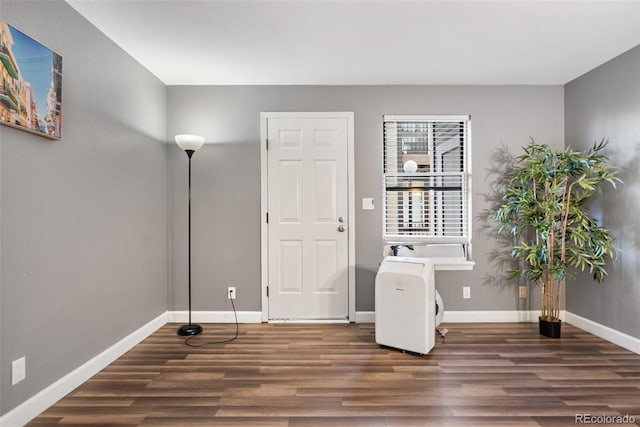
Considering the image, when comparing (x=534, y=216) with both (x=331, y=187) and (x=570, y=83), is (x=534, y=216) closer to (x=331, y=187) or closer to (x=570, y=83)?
(x=570, y=83)

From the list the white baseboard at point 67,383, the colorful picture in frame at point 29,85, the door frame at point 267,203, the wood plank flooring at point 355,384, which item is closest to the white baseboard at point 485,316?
the door frame at point 267,203

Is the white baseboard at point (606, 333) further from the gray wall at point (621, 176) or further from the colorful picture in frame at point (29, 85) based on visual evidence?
the colorful picture in frame at point (29, 85)

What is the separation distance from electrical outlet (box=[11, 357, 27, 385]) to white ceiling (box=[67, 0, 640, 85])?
2.16m

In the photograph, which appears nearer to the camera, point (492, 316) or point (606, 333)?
point (606, 333)

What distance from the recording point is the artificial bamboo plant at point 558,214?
2.84 m

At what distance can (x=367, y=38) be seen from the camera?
253cm

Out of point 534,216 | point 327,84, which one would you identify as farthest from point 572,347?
point 327,84

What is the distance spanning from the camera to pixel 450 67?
305 cm

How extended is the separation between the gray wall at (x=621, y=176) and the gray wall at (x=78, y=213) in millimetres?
4169

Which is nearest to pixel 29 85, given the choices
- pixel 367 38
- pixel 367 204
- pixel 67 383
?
pixel 67 383

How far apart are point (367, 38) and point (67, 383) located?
313cm

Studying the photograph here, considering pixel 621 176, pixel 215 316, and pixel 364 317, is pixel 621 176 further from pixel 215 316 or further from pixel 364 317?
pixel 215 316

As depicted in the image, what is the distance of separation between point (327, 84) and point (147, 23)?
171cm

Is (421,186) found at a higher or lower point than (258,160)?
lower
